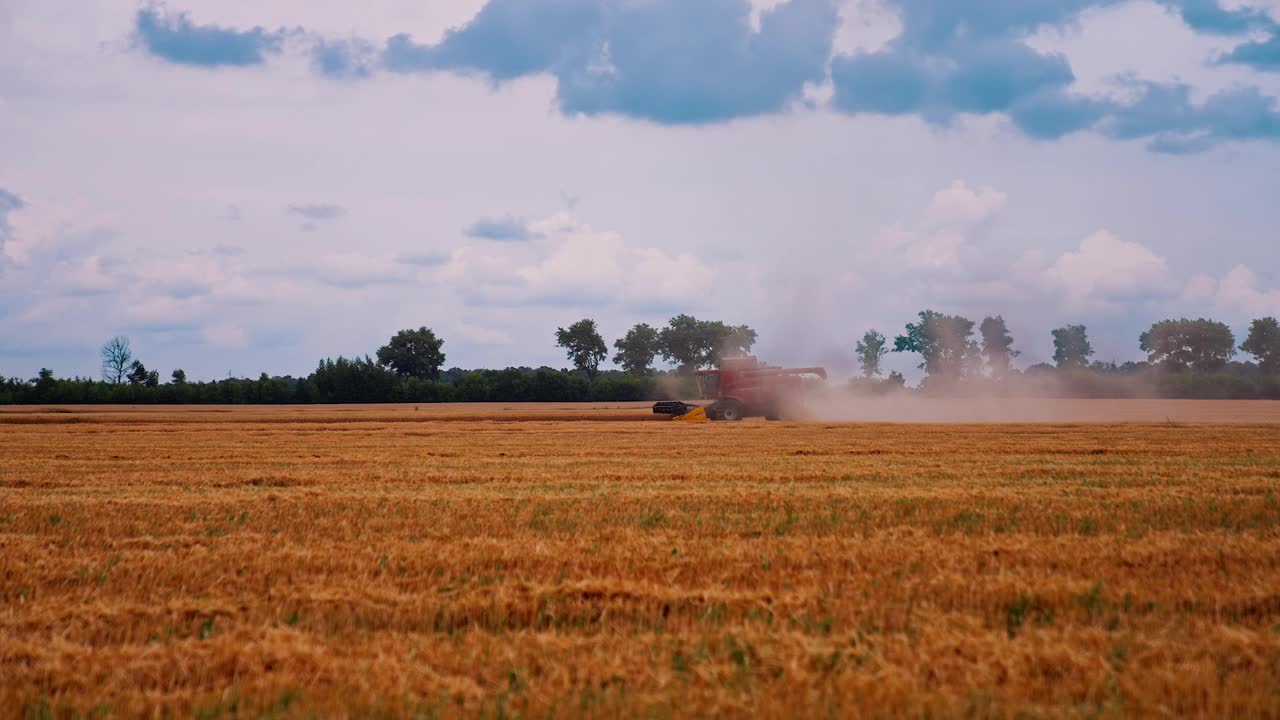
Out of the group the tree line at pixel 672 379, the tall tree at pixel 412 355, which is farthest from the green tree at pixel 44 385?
the tall tree at pixel 412 355

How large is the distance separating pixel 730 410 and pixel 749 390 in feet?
4.30

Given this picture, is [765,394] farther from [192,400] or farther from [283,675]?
[192,400]

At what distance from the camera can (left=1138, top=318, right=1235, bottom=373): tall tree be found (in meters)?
96.8

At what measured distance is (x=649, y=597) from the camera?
20.6 ft

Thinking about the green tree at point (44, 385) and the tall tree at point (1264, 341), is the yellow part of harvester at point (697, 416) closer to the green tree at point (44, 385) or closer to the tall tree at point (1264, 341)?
the green tree at point (44, 385)

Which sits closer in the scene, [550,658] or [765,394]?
[550,658]

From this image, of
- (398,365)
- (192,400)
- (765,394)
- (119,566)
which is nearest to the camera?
(119,566)

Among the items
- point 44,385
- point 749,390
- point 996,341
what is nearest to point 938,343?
point 996,341

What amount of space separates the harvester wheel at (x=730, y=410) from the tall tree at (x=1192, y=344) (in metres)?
82.3

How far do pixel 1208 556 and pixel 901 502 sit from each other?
3.72 m

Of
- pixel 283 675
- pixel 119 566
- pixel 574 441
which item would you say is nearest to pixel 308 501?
pixel 119 566

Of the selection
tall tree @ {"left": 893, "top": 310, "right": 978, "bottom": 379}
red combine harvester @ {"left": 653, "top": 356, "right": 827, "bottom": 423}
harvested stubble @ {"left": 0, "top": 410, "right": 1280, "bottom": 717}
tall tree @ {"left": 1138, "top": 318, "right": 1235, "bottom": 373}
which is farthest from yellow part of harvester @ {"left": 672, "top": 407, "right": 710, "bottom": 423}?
tall tree @ {"left": 1138, "top": 318, "right": 1235, "bottom": 373}

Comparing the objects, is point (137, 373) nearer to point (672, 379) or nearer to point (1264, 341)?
point (672, 379)

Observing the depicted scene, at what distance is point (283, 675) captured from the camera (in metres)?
4.82
